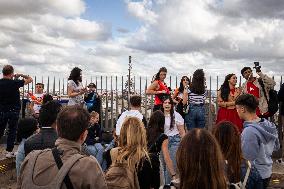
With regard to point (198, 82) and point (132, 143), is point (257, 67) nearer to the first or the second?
point (198, 82)

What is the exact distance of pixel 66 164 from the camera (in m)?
2.79

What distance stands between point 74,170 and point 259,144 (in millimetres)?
2289

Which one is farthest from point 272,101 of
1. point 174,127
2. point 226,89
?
point 174,127

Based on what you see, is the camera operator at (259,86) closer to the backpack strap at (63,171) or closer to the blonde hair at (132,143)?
the blonde hair at (132,143)

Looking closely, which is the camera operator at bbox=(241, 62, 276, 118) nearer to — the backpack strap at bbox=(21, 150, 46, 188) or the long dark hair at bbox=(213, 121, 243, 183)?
the long dark hair at bbox=(213, 121, 243, 183)

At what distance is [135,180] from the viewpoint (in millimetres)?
3811

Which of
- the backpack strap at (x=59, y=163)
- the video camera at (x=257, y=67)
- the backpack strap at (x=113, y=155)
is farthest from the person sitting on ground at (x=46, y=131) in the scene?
the video camera at (x=257, y=67)

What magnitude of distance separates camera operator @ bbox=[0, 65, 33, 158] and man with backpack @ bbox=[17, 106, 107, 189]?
18.6ft

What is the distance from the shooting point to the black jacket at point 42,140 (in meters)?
4.12

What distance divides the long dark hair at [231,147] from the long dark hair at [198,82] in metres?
4.90

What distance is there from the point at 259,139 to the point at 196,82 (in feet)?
14.8

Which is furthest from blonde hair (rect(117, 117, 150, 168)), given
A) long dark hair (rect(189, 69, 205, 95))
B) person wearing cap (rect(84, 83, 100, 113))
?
person wearing cap (rect(84, 83, 100, 113))

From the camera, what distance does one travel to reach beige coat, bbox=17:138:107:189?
279cm

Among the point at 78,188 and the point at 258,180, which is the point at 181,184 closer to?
the point at 78,188
